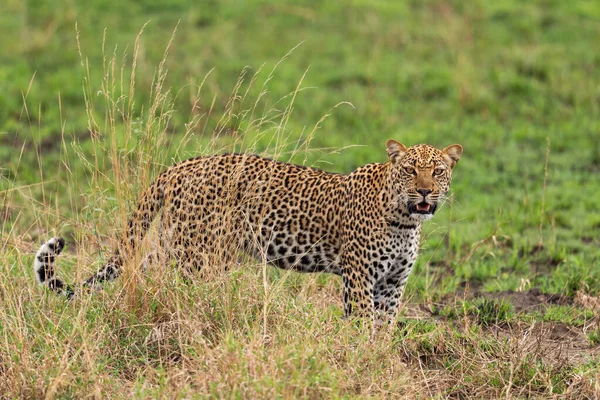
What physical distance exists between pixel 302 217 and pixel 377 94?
663 cm

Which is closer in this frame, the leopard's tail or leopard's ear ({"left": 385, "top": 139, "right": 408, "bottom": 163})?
the leopard's tail

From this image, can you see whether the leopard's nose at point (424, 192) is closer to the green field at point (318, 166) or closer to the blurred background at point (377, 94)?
the green field at point (318, 166)

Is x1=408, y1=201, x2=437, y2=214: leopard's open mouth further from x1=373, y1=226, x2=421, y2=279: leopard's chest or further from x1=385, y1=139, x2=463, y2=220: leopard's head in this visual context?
x1=373, y1=226, x2=421, y2=279: leopard's chest

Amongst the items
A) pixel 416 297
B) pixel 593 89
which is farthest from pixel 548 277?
pixel 593 89

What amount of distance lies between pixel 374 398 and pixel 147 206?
2.42m

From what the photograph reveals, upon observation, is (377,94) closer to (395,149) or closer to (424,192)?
(395,149)

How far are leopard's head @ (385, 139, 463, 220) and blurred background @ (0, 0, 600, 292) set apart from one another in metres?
1.75

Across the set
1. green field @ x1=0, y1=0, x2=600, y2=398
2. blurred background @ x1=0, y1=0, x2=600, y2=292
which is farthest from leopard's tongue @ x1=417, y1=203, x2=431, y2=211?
blurred background @ x1=0, y1=0, x2=600, y2=292

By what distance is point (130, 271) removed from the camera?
23.0 feet

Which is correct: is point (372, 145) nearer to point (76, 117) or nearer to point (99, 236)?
point (76, 117)

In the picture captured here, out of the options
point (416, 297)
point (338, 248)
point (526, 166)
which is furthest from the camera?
point (526, 166)

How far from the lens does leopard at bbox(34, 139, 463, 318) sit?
24.5 feet

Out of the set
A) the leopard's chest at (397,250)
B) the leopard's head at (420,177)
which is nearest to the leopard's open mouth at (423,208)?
the leopard's head at (420,177)

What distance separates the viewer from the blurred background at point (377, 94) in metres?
10.7
